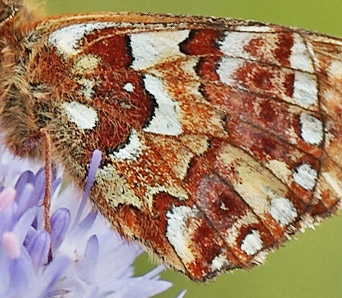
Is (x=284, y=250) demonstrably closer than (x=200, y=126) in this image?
No

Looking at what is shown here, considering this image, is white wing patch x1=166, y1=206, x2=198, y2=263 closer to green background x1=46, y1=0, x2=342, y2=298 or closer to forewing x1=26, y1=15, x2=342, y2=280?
forewing x1=26, y1=15, x2=342, y2=280

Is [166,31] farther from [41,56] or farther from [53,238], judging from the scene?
[53,238]

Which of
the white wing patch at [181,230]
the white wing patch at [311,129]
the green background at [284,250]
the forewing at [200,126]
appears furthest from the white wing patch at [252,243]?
the green background at [284,250]

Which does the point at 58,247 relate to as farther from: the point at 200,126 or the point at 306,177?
the point at 306,177

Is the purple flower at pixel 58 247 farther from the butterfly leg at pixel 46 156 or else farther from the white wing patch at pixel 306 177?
the white wing patch at pixel 306 177

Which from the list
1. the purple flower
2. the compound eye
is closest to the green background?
the purple flower

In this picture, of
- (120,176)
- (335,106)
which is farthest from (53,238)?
(335,106)

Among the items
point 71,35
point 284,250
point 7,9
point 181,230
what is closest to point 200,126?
point 181,230
